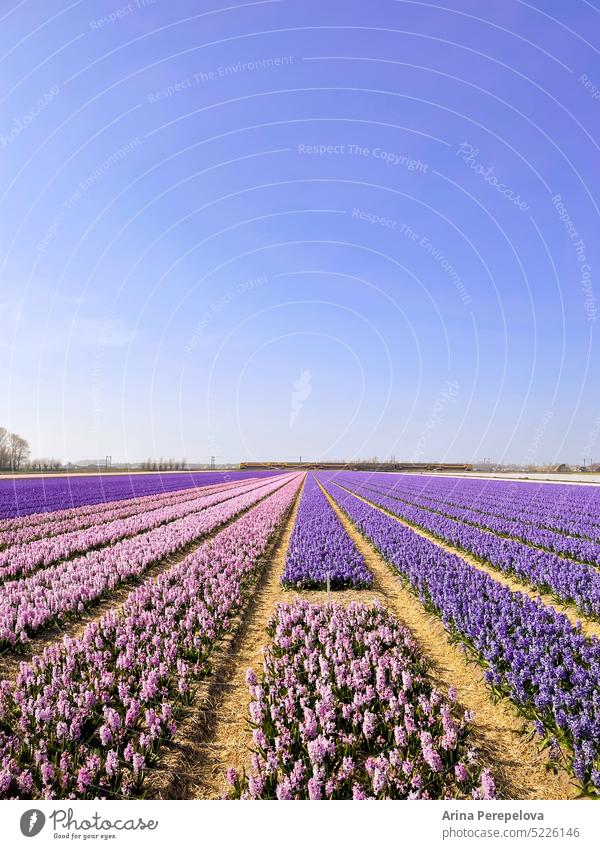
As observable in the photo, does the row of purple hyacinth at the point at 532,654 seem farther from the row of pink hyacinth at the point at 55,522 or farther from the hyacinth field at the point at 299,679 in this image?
the row of pink hyacinth at the point at 55,522

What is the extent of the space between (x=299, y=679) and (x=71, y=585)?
18.5 feet

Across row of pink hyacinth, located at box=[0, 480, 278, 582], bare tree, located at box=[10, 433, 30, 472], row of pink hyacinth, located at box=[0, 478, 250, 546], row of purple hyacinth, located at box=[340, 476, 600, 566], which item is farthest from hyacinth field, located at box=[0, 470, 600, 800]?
bare tree, located at box=[10, 433, 30, 472]

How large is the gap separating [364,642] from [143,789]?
136 inches

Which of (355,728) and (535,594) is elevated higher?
(355,728)

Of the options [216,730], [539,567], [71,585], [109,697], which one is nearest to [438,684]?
[216,730]

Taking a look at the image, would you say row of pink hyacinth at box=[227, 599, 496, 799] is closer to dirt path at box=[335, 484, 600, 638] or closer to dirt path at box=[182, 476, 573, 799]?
dirt path at box=[182, 476, 573, 799]

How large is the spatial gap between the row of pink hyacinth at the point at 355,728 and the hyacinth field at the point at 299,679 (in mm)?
21

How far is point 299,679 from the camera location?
5258mm

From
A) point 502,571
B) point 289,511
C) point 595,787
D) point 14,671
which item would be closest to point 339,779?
point 595,787

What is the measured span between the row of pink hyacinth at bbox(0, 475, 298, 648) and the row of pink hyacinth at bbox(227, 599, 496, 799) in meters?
4.04

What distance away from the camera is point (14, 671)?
19.5 feet

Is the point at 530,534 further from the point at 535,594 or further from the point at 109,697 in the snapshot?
the point at 109,697

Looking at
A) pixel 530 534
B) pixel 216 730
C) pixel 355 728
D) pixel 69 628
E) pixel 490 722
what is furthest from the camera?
pixel 530 534
